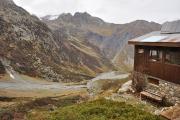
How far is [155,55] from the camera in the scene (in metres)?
28.1

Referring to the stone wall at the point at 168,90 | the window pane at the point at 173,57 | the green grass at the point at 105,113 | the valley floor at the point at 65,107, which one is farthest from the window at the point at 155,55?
the green grass at the point at 105,113

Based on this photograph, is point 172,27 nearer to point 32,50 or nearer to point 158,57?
point 158,57

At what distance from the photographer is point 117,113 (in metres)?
22.0

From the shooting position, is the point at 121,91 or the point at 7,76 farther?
the point at 7,76

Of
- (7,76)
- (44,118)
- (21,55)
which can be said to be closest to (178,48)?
(44,118)

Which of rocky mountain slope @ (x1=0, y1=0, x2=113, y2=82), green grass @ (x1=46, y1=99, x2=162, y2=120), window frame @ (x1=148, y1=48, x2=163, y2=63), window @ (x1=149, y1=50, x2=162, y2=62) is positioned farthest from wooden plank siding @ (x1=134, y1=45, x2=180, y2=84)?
rocky mountain slope @ (x1=0, y1=0, x2=113, y2=82)

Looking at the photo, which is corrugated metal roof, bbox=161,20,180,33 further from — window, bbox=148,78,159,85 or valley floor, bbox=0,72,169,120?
valley floor, bbox=0,72,169,120

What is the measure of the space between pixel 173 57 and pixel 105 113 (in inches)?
306

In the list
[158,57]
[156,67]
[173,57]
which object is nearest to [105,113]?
[173,57]

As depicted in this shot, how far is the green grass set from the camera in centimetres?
2102

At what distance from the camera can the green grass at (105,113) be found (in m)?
21.0

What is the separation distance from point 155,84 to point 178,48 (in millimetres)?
4831

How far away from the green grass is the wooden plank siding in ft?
14.3

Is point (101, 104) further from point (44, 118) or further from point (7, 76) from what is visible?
point (7, 76)
